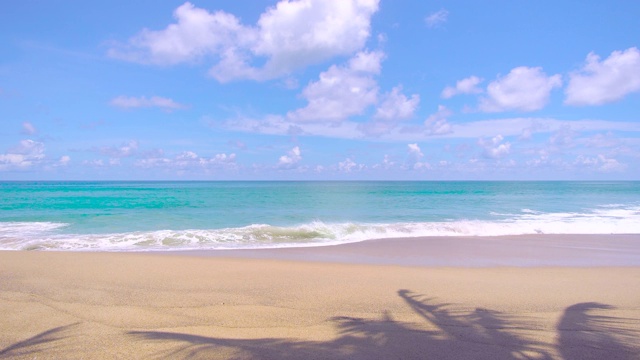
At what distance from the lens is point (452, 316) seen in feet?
18.5

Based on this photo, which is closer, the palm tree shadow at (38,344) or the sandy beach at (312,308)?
the palm tree shadow at (38,344)

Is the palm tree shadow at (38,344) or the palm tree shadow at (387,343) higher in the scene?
the palm tree shadow at (38,344)

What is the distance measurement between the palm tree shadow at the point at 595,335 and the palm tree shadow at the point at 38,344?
20.3ft

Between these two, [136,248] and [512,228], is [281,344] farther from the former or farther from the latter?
[512,228]

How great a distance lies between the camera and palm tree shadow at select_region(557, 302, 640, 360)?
14.2ft

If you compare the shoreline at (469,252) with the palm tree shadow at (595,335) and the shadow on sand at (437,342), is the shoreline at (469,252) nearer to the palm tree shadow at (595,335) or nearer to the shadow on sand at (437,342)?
the palm tree shadow at (595,335)

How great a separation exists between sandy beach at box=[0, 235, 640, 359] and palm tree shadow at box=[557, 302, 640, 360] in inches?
0.7

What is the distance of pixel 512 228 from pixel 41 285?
19.5 meters

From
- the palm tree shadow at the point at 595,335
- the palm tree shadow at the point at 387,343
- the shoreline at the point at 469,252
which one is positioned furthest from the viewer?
the shoreline at the point at 469,252

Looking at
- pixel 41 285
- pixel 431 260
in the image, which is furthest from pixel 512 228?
pixel 41 285

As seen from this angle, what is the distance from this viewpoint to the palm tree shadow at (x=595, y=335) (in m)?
4.34

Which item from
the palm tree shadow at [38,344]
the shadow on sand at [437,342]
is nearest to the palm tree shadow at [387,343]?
the shadow on sand at [437,342]

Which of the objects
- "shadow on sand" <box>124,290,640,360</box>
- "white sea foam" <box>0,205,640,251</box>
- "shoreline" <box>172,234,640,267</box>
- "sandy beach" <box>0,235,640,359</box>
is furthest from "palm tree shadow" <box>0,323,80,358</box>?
"white sea foam" <box>0,205,640,251</box>

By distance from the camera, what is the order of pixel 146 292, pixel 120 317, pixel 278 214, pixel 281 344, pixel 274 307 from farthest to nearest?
pixel 278 214 → pixel 146 292 → pixel 274 307 → pixel 120 317 → pixel 281 344
